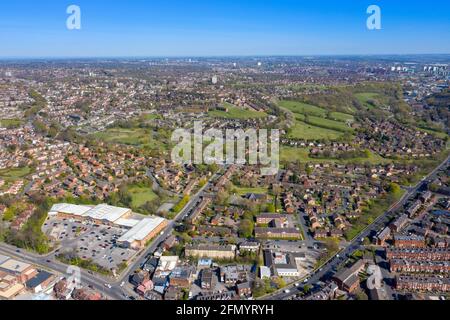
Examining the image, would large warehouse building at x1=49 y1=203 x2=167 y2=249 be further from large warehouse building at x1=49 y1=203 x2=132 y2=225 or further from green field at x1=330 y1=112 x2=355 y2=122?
green field at x1=330 y1=112 x2=355 y2=122

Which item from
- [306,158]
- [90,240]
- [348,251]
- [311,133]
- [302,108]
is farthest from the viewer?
[302,108]

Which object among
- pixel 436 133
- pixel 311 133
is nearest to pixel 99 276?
pixel 311 133

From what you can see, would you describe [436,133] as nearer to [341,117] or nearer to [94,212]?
[341,117]

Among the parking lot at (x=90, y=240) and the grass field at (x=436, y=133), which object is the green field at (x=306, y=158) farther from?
the parking lot at (x=90, y=240)

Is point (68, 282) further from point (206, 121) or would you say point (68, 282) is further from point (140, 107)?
point (140, 107)

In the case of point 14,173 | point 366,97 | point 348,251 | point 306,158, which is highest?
point 366,97
